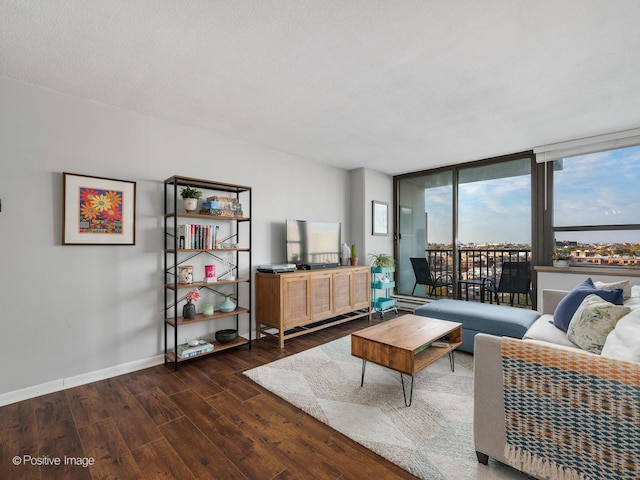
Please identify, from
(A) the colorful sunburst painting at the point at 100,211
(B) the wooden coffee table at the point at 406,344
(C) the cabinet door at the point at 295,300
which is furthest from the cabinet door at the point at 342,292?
(A) the colorful sunburst painting at the point at 100,211

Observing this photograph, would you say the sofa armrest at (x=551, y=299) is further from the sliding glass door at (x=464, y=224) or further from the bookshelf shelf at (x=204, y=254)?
the bookshelf shelf at (x=204, y=254)

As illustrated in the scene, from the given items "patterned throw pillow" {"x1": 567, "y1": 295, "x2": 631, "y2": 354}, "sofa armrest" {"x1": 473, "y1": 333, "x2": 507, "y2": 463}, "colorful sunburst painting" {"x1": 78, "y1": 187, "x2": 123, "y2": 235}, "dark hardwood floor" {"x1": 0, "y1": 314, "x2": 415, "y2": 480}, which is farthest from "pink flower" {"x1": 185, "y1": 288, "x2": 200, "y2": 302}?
"patterned throw pillow" {"x1": 567, "y1": 295, "x2": 631, "y2": 354}

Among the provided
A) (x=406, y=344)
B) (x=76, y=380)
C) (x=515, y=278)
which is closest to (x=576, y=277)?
(x=515, y=278)

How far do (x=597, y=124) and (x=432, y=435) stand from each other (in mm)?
3519

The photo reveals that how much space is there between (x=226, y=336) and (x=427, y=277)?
3.40 meters

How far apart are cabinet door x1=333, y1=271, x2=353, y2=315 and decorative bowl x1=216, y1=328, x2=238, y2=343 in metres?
1.40

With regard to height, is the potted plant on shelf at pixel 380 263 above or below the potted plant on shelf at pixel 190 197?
below

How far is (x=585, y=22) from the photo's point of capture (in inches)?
67.0

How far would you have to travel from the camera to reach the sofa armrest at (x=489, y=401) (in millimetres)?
1520

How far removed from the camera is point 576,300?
2.47 m

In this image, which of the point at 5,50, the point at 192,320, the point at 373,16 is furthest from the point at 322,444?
the point at 5,50

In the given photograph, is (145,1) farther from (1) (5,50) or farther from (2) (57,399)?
(2) (57,399)

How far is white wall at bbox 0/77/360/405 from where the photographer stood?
2309mm

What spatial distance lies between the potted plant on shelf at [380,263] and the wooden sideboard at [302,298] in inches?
19.5
